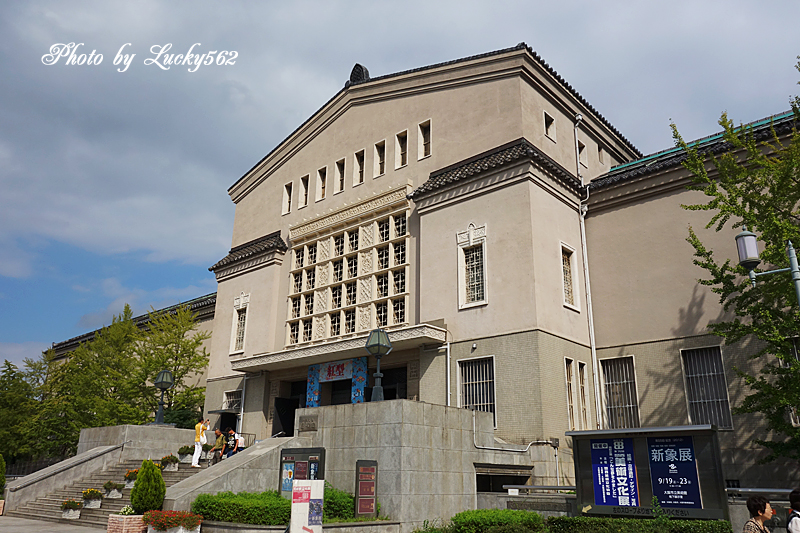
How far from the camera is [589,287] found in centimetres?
2303

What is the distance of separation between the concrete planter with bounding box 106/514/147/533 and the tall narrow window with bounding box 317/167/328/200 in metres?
18.2

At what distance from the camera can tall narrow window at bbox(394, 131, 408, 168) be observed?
27.0 m

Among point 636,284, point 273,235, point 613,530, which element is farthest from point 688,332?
point 273,235

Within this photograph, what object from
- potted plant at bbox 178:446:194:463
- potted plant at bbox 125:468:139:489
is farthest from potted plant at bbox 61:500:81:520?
potted plant at bbox 178:446:194:463

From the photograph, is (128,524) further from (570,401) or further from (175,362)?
(175,362)

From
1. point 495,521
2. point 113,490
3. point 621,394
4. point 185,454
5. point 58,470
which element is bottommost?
point 495,521

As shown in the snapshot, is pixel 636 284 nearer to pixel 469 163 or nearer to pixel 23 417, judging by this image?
pixel 469 163

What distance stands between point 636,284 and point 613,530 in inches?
465

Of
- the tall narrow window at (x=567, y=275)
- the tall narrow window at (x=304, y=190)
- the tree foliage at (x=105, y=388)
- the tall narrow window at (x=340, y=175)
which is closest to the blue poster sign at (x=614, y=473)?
the tall narrow window at (x=567, y=275)

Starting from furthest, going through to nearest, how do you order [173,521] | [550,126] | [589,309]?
[550,126] < [589,309] < [173,521]

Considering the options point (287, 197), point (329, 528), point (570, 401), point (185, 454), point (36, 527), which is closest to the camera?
point (329, 528)

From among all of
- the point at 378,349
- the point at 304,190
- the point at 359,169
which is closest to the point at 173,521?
the point at 378,349

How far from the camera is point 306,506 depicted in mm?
12477

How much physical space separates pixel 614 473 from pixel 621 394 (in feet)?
29.1
